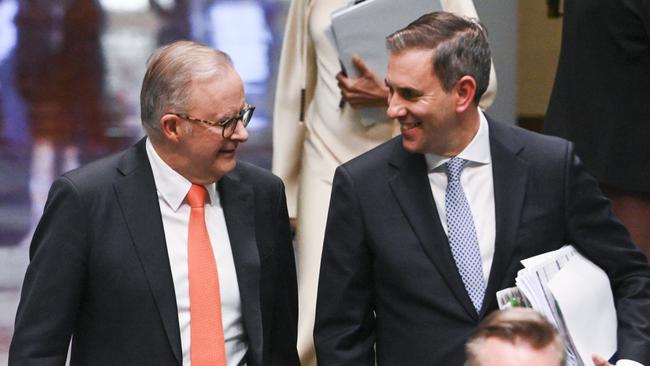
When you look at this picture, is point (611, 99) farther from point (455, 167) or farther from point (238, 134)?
point (238, 134)

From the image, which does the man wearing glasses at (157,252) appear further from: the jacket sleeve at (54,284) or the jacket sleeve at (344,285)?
the jacket sleeve at (344,285)

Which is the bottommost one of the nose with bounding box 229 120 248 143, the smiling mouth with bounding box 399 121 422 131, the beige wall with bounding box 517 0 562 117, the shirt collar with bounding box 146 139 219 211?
the beige wall with bounding box 517 0 562 117

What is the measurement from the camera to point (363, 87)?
20.3 feet

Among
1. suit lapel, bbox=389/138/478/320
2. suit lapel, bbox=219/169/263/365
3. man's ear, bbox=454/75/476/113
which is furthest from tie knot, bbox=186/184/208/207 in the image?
man's ear, bbox=454/75/476/113

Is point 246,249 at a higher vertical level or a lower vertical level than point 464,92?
lower

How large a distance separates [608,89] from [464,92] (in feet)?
5.01

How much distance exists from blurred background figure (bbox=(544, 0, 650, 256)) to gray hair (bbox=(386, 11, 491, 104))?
1306 mm

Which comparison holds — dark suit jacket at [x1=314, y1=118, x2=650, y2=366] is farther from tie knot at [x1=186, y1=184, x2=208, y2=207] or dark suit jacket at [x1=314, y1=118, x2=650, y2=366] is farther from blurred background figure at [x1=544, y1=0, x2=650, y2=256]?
blurred background figure at [x1=544, y1=0, x2=650, y2=256]

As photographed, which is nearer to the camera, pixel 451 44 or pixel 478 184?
pixel 451 44

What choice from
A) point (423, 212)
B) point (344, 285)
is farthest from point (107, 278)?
point (423, 212)

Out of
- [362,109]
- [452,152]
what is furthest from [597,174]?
[452,152]

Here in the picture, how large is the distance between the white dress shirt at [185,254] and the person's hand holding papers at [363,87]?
1.44 m

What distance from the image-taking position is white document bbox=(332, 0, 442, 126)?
19.9 ft

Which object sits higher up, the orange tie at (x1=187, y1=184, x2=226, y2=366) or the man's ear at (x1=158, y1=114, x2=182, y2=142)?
the man's ear at (x1=158, y1=114, x2=182, y2=142)
